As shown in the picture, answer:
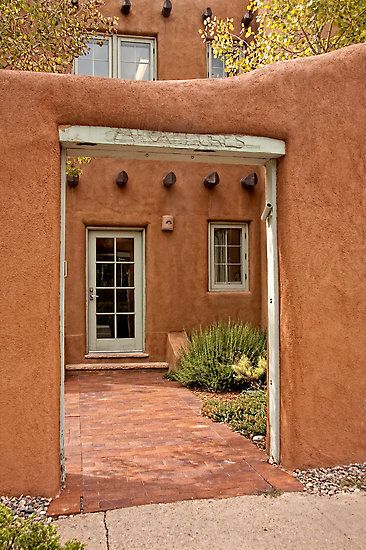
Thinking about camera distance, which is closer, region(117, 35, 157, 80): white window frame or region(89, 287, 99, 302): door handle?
region(89, 287, 99, 302): door handle

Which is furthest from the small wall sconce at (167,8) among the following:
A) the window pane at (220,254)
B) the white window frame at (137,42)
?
the window pane at (220,254)

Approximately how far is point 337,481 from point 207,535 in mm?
1247

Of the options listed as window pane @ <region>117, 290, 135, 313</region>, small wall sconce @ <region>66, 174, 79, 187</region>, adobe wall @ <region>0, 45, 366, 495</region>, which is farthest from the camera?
window pane @ <region>117, 290, 135, 313</region>

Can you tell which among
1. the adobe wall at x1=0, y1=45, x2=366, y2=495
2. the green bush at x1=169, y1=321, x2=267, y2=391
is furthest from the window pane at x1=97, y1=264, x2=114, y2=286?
the adobe wall at x1=0, y1=45, x2=366, y2=495

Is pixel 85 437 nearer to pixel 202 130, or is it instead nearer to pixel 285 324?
pixel 285 324

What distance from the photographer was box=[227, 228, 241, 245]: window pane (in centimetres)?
954

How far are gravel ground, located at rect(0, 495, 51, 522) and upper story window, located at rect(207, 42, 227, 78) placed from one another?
826 cm

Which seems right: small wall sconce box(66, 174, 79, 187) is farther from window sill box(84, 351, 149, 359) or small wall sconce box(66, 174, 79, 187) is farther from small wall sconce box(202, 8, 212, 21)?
small wall sconce box(202, 8, 212, 21)

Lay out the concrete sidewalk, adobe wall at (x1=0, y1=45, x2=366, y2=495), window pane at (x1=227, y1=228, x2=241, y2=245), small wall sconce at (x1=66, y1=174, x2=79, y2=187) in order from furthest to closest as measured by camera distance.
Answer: window pane at (x1=227, y1=228, x2=241, y2=245) < small wall sconce at (x1=66, y1=174, x2=79, y2=187) < adobe wall at (x1=0, y1=45, x2=366, y2=495) < the concrete sidewalk

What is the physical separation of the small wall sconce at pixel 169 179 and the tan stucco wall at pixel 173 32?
6.17 ft

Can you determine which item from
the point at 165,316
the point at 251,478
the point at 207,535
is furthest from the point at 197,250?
the point at 207,535

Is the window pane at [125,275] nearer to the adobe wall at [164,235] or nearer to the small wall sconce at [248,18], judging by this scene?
the adobe wall at [164,235]

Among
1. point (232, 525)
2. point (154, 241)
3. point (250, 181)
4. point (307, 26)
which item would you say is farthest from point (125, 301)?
point (232, 525)

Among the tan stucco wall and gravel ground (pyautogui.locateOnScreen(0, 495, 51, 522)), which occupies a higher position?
the tan stucco wall
